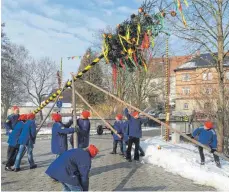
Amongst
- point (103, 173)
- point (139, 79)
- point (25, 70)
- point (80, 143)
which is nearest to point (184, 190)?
point (103, 173)

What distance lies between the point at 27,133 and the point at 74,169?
15.7 feet

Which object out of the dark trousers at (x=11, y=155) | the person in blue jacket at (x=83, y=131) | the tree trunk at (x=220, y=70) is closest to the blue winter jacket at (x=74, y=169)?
the person in blue jacket at (x=83, y=131)

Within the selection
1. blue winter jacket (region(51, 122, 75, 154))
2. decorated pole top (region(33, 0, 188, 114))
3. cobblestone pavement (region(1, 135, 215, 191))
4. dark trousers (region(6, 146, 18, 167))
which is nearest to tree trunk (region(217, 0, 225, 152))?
cobblestone pavement (region(1, 135, 215, 191))

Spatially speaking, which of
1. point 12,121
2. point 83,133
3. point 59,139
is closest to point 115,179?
point 83,133

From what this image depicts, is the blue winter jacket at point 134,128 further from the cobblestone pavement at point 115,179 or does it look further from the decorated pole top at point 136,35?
the decorated pole top at point 136,35

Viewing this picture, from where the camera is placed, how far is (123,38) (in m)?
8.53

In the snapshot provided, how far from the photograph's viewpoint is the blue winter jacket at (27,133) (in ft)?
32.4

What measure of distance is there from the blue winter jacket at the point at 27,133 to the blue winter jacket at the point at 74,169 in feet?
14.9

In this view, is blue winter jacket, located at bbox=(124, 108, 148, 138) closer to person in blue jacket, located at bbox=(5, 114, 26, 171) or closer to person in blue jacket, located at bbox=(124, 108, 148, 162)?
person in blue jacket, located at bbox=(124, 108, 148, 162)

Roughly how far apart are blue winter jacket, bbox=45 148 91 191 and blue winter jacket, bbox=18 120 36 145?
4529 mm

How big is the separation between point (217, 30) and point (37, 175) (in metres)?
9.67

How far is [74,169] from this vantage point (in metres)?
5.58

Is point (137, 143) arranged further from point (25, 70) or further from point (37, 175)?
point (25, 70)

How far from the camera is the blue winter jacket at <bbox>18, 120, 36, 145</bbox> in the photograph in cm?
988
